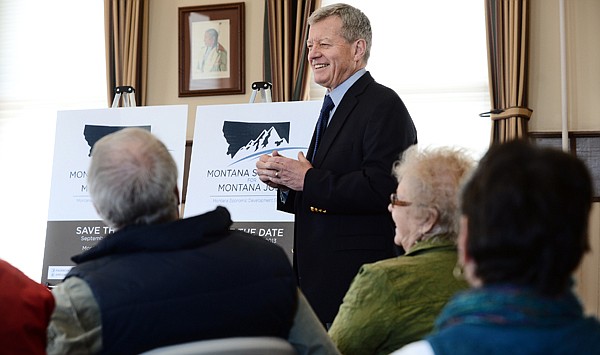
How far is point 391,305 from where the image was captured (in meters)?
1.97

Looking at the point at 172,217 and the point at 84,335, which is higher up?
the point at 172,217

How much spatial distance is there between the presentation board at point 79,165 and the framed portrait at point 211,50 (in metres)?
1.11

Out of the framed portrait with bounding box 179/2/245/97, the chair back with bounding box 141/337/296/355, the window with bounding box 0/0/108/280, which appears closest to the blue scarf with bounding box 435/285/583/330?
the chair back with bounding box 141/337/296/355

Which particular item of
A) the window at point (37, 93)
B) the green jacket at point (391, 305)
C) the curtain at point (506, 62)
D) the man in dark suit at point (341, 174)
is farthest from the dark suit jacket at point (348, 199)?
the window at point (37, 93)

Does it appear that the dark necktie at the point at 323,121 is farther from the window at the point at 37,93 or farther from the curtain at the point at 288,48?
the window at the point at 37,93

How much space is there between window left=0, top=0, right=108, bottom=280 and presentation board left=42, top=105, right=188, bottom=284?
4.20ft

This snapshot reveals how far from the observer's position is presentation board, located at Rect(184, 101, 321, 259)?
4.47m

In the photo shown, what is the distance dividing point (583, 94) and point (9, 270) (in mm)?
4427

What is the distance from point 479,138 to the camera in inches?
212

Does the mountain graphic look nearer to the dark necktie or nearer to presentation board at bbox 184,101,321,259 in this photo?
presentation board at bbox 184,101,321,259

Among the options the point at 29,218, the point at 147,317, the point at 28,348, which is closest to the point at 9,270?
the point at 28,348

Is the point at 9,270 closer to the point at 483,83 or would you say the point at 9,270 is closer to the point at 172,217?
the point at 172,217

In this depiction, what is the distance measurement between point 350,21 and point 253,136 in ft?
4.54

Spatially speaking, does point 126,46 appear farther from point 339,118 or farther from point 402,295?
point 402,295
